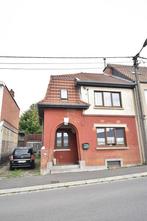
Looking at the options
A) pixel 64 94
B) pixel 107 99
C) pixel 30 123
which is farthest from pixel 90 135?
pixel 30 123

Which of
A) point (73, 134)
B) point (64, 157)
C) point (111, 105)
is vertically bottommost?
point (64, 157)

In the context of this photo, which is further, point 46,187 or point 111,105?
point 111,105

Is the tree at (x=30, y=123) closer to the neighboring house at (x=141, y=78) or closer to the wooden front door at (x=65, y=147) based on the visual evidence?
the neighboring house at (x=141, y=78)

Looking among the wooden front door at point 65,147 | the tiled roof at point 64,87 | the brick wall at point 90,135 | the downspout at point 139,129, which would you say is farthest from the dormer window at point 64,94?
the downspout at point 139,129

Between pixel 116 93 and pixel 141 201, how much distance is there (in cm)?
1200

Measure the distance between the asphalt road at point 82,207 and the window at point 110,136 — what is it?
316 inches

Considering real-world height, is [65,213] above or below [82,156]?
below

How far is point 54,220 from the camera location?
5125 mm

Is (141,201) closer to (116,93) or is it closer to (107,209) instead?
(107,209)

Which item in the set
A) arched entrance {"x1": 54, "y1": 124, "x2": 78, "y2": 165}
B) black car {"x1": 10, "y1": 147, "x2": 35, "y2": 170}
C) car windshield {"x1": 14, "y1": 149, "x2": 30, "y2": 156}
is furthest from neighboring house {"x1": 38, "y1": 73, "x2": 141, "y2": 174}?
car windshield {"x1": 14, "y1": 149, "x2": 30, "y2": 156}

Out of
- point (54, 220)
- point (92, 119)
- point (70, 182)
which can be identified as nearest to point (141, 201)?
point (54, 220)

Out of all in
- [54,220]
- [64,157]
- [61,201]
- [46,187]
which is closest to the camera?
[54,220]

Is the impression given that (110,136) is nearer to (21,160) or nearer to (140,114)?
(140,114)

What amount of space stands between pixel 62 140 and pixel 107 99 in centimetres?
504
